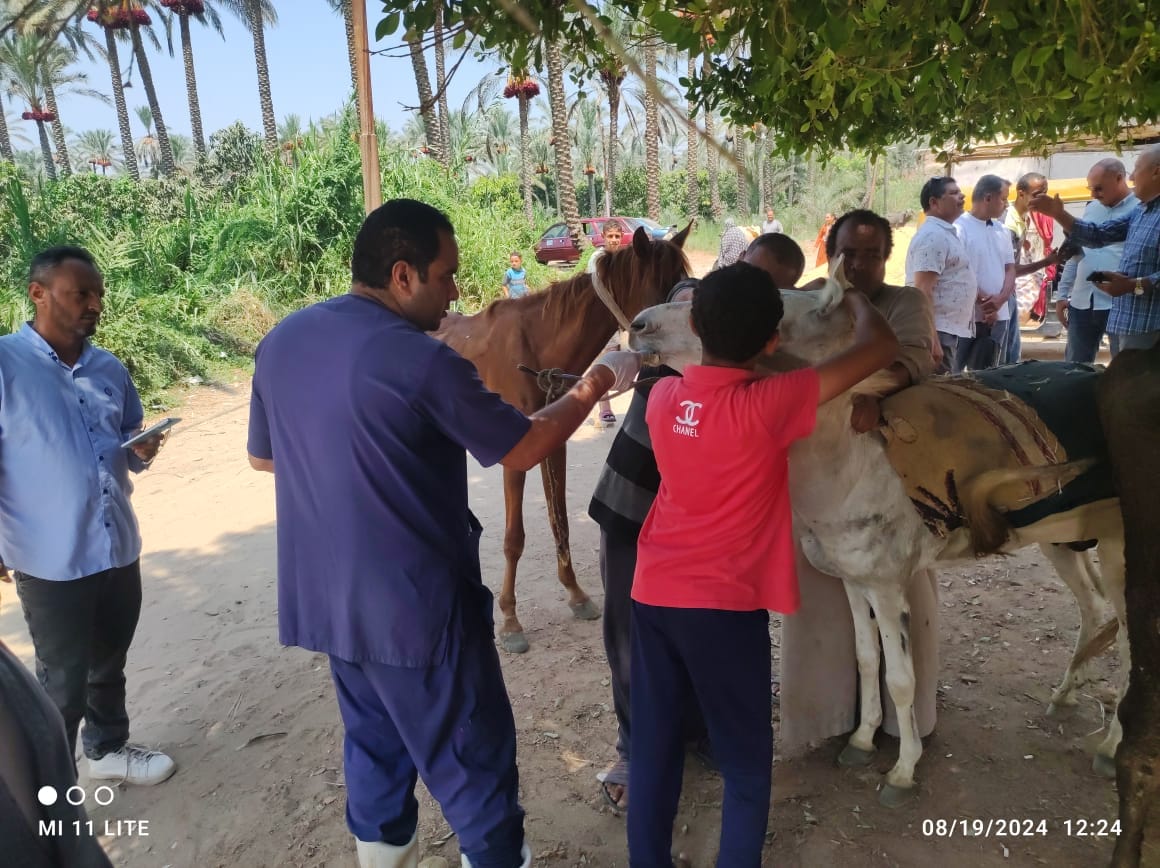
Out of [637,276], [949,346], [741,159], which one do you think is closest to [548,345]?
[637,276]

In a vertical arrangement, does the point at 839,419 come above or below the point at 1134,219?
below

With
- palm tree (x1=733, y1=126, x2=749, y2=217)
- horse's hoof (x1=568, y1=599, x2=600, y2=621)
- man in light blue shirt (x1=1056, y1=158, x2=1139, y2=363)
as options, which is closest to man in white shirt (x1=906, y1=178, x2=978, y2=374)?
man in light blue shirt (x1=1056, y1=158, x2=1139, y2=363)

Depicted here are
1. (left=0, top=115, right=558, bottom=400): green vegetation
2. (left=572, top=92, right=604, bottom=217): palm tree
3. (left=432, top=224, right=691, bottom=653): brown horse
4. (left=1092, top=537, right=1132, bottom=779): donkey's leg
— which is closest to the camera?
(left=1092, top=537, right=1132, bottom=779): donkey's leg

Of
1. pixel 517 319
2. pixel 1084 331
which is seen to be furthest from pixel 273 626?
pixel 1084 331

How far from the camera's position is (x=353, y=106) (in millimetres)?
14125

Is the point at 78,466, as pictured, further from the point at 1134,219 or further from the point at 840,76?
the point at 1134,219

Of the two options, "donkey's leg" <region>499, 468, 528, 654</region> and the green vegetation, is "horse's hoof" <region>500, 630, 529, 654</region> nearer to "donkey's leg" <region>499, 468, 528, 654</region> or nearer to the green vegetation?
"donkey's leg" <region>499, 468, 528, 654</region>

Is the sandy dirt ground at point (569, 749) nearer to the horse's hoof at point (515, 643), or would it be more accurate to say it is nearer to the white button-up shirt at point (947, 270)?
the horse's hoof at point (515, 643)

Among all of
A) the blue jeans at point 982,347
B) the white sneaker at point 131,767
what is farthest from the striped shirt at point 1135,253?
the white sneaker at point 131,767

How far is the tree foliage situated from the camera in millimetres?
1769

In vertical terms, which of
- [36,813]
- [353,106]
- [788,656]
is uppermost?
[353,106]

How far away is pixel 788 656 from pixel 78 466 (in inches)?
114

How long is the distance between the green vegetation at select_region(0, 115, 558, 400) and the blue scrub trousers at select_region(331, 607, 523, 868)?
9000 millimetres
